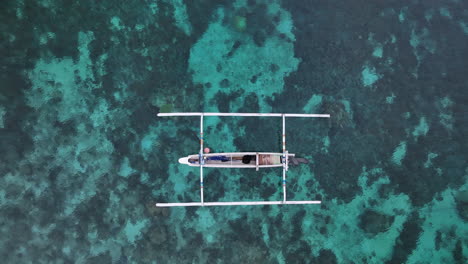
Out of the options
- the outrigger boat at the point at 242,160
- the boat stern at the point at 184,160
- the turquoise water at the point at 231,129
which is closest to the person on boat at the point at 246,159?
the outrigger boat at the point at 242,160

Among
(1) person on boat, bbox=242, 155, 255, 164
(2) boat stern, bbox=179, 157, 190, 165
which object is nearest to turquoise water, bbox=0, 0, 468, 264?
(2) boat stern, bbox=179, 157, 190, 165

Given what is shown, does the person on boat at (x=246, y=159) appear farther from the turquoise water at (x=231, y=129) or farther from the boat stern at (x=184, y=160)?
the boat stern at (x=184, y=160)

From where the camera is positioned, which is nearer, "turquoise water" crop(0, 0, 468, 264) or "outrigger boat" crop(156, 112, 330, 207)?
"outrigger boat" crop(156, 112, 330, 207)

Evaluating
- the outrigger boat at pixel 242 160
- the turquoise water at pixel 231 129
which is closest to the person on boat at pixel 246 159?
the outrigger boat at pixel 242 160

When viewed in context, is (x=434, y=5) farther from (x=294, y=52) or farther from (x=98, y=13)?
(x=98, y=13)

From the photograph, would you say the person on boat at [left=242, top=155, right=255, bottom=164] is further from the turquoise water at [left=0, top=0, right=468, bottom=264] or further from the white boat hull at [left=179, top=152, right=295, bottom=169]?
the turquoise water at [left=0, top=0, right=468, bottom=264]

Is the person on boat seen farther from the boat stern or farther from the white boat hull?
the boat stern

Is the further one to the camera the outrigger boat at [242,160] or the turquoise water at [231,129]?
the turquoise water at [231,129]

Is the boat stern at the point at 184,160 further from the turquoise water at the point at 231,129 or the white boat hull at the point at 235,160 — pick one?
the turquoise water at the point at 231,129

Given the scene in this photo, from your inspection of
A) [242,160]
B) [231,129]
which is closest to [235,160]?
[242,160]
